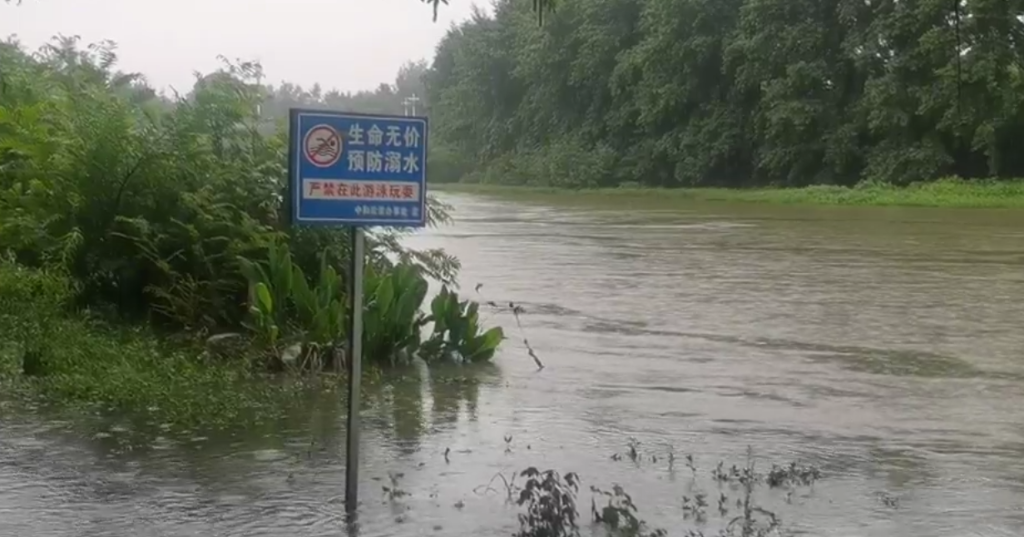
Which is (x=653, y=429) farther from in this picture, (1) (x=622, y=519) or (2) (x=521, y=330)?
(2) (x=521, y=330)

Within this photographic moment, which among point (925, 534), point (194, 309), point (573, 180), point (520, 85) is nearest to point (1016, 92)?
point (573, 180)

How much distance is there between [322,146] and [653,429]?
380 cm

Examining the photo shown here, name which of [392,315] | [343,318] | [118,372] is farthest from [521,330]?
[118,372]

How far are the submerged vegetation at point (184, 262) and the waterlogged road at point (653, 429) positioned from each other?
0.79 m

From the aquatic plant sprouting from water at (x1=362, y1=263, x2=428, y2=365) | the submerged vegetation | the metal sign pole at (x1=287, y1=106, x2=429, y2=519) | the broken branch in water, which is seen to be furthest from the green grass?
the metal sign pole at (x1=287, y1=106, x2=429, y2=519)

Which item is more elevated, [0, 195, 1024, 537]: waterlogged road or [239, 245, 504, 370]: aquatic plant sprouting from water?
[239, 245, 504, 370]: aquatic plant sprouting from water

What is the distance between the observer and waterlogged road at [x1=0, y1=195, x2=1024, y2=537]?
652 centimetres

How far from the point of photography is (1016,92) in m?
42.8

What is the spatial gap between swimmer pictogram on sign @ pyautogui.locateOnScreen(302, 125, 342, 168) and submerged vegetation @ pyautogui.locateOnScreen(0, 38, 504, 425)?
12.3ft

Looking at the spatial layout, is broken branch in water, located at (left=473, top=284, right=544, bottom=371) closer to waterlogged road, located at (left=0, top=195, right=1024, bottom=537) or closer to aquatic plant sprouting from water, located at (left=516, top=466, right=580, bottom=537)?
waterlogged road, located at (left=0, top=195, right=1024, bottom=537)

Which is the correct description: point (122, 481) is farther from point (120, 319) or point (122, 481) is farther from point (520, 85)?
point (520, 85)

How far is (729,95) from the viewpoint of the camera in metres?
58.3

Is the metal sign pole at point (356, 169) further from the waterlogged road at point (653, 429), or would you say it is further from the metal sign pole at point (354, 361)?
the waterlogged road at point (653, 429)

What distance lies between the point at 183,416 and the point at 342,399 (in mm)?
1321
